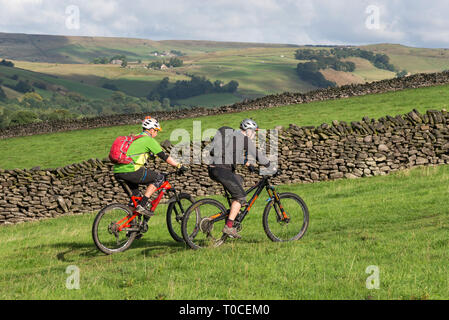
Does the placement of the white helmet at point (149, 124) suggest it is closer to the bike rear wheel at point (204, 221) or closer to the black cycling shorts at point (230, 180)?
the black cycling shorts at point (230, 180)

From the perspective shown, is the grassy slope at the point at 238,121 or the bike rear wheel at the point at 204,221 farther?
the grassy slope at the point at 238,121

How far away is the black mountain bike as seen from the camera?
972cm

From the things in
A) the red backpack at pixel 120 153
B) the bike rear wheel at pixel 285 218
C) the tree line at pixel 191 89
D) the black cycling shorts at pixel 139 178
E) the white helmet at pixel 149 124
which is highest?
the tree line at pixel 191 89

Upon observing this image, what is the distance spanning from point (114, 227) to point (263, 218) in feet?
9.75

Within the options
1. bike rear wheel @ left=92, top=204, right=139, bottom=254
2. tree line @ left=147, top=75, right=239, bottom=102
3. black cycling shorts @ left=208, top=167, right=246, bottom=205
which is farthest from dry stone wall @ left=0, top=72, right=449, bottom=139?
tree line @ left=147, top=75, right=239, bottom=102

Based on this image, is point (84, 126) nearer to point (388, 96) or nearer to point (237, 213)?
point (388, 96)

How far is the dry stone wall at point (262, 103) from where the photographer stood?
32938mm

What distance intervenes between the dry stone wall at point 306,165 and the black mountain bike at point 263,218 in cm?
1172

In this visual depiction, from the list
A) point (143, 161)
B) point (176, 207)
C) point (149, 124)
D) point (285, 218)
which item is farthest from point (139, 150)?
point (285, 218)

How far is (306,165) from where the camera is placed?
71.6ft

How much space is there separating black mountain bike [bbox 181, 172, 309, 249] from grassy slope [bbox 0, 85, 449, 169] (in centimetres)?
1573

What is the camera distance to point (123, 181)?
10430 mm

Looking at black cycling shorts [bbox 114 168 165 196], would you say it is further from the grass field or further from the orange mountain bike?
the grass field

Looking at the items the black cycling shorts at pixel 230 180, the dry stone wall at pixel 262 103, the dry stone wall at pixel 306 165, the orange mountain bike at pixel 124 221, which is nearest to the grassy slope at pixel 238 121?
the dry stone wall at pixel 262 103
